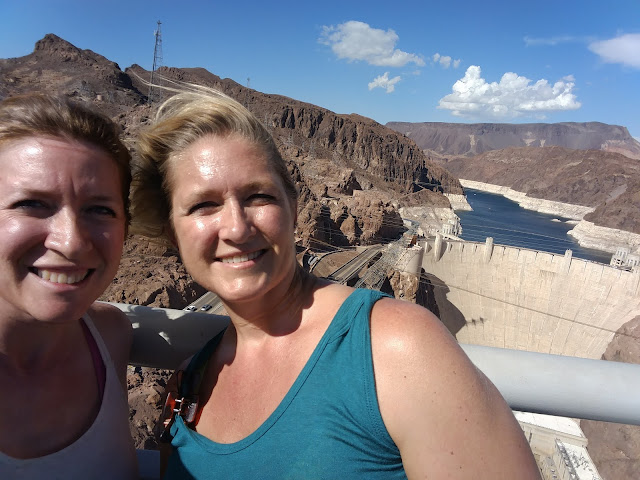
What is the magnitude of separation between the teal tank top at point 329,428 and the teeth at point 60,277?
454 mm

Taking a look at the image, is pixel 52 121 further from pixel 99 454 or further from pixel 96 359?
pixel 99 454

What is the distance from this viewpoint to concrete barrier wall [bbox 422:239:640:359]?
57.4 feet

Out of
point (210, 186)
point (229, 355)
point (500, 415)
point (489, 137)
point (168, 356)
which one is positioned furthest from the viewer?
point (489, 137)

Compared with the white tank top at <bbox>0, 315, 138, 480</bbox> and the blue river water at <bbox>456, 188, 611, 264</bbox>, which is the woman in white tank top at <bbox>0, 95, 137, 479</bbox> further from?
the blue river water at <bbox>456, 188, 611, 264</bbox>

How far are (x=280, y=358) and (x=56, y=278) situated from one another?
0.49 meters

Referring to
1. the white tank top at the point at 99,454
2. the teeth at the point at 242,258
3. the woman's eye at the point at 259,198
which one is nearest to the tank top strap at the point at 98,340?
the white tank top at the point at 99,454

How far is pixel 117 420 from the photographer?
993mm

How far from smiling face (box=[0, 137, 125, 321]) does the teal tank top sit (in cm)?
45

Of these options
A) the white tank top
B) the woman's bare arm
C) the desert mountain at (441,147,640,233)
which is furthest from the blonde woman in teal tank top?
the desert mountain at (441,147,640,233)

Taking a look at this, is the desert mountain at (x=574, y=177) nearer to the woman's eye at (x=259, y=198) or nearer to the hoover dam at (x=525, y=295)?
the hoover dam at (x=525, y=295)

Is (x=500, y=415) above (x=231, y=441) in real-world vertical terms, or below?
above

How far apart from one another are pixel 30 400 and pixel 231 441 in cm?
43

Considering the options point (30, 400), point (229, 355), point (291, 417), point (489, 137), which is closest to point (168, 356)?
point (229, 355)

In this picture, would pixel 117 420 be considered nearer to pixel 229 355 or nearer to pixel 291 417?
pixel 229 355
